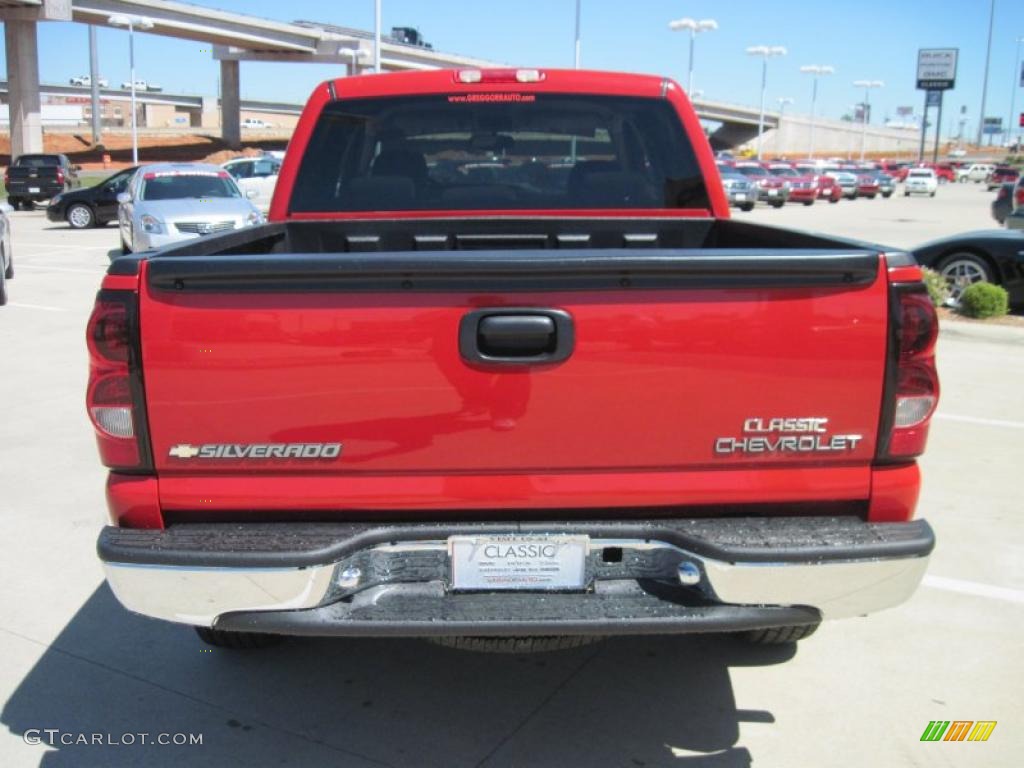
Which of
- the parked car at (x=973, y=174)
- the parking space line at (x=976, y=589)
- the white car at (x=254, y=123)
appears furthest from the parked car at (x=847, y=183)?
the white car at (x=254, y=123)

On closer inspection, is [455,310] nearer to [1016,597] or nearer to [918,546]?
[918,546]

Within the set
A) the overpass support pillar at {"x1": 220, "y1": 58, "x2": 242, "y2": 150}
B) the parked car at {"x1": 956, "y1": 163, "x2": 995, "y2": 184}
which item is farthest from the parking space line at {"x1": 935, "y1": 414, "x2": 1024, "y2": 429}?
the parked car at {"x1": 956, "y1": 163, "x2": 995, "y2": 184}

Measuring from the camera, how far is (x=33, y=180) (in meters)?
30.7

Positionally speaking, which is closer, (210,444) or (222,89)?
(210,444)

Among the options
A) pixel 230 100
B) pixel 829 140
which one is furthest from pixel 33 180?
pixel 829 140

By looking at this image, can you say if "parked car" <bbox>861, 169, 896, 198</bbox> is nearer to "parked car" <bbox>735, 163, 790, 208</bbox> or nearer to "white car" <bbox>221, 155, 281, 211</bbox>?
"parked car" <bbox>735, 163, 790, 208</bbox>

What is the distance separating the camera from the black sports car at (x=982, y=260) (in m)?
12.1

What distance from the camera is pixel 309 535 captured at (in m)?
2.77

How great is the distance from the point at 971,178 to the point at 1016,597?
96361 millimetres

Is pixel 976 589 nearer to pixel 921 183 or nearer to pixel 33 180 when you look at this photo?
pixel 33 180

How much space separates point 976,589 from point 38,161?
109 feet

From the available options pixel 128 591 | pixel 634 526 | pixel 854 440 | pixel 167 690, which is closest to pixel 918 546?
pixel 854 440

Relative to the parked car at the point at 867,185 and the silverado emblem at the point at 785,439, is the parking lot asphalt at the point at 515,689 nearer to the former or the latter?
the silverado emblem at the point at 785,439

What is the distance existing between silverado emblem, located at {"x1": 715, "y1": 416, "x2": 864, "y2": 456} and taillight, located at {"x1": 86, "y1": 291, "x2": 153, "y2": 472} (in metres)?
1.60
